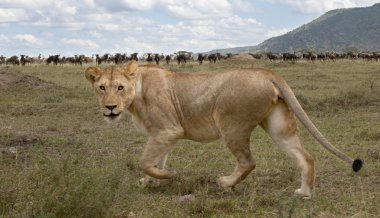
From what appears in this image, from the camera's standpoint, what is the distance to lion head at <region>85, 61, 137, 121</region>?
6.38 metres

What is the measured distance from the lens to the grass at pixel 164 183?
5574 mm

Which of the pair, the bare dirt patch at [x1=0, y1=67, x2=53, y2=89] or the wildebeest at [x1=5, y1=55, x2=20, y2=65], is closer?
the bare dirt patch at [x1=0, y1=67, x2=53, y2=89]

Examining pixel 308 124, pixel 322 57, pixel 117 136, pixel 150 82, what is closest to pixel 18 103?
pixel 117 136

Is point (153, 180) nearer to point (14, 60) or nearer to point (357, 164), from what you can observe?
point (357, 164)

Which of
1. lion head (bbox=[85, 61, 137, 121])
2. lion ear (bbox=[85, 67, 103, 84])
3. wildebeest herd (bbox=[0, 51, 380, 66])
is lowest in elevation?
wildebeest herd (bbox=[0, 51, 380, 66])

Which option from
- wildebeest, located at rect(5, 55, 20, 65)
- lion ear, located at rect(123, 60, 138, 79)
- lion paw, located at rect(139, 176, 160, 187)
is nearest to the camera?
lion ear, located at rect(123, 60, 138, 79)

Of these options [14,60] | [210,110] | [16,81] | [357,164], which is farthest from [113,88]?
[14,60]

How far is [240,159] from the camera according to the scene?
664 cm

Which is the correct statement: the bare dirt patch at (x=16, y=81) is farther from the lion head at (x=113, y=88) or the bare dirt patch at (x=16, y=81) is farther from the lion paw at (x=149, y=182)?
the lion head at (x=113, y=88)

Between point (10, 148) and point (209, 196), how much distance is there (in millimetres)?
4724

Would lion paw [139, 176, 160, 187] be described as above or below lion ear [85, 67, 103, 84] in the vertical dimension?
below

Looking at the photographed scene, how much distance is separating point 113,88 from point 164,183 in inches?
56.4

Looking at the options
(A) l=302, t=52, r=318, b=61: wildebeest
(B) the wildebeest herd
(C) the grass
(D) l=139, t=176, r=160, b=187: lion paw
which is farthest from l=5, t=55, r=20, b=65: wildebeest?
(D) l=139, t=176, r=160, b=187: lion paw

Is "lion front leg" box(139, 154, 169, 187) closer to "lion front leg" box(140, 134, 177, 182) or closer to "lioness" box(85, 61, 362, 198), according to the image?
"lioness" box(85, 61, 362, 198)
